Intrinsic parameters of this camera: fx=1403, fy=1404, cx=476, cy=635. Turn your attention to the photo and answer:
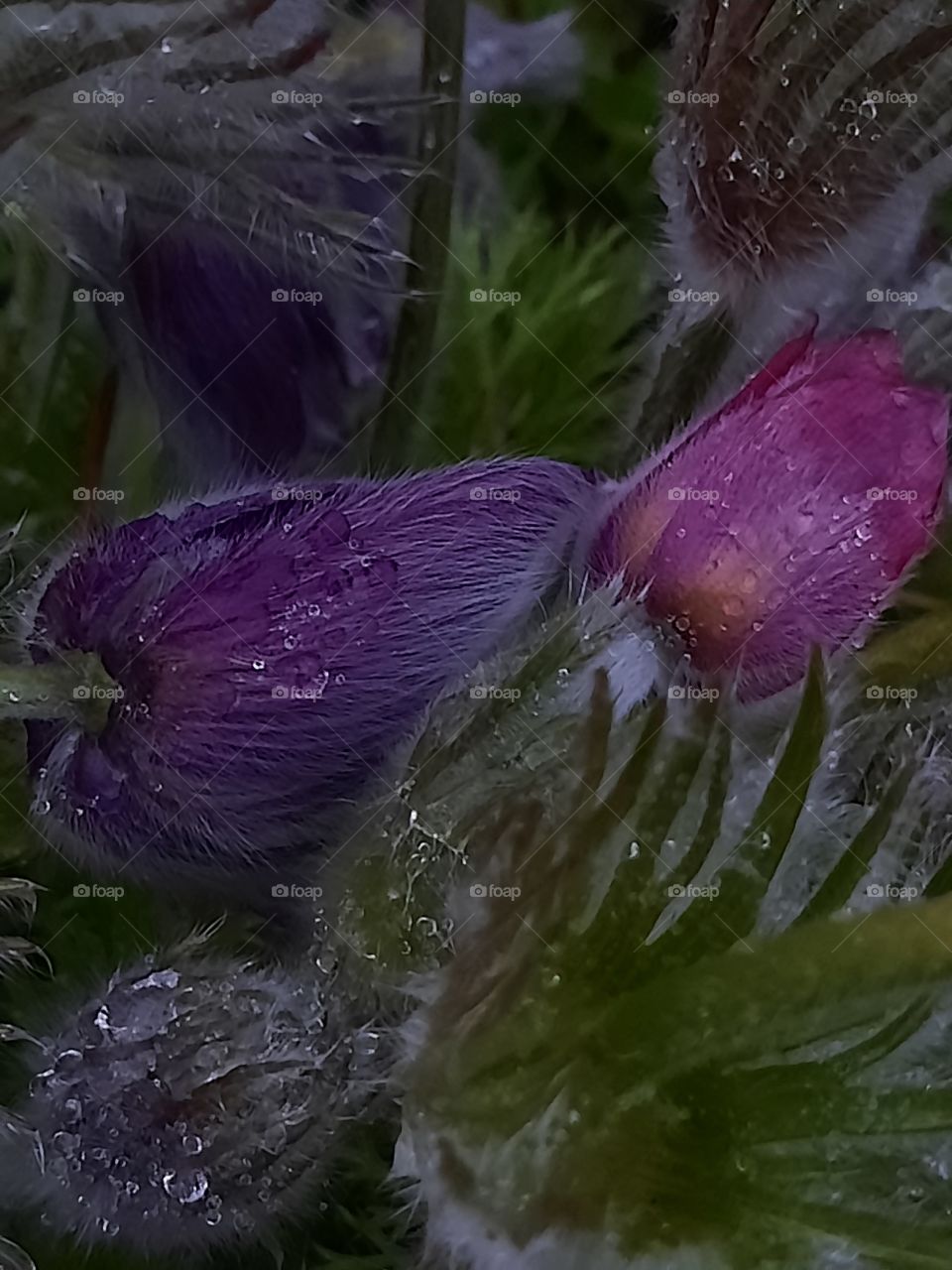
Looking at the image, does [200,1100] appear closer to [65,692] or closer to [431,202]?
[65,692]

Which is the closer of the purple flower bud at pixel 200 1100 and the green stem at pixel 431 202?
the purple flower bud at pixel 200 1100

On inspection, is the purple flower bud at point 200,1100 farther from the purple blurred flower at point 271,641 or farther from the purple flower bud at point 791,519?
the purple flower bud at point 791,519

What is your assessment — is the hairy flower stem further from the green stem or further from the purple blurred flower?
the green stem

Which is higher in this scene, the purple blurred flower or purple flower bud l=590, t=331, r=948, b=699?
purple flower bud l=590, t=331, r=948, b=699

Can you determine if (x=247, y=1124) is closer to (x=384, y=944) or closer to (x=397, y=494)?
(x=384, y=944)

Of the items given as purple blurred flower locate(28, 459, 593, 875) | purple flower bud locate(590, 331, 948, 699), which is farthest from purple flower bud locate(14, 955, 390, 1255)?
purple flower bud locate(590, 331, 948, 699)

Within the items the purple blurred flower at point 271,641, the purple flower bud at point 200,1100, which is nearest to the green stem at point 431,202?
the purple blurred flower at point 271,641
